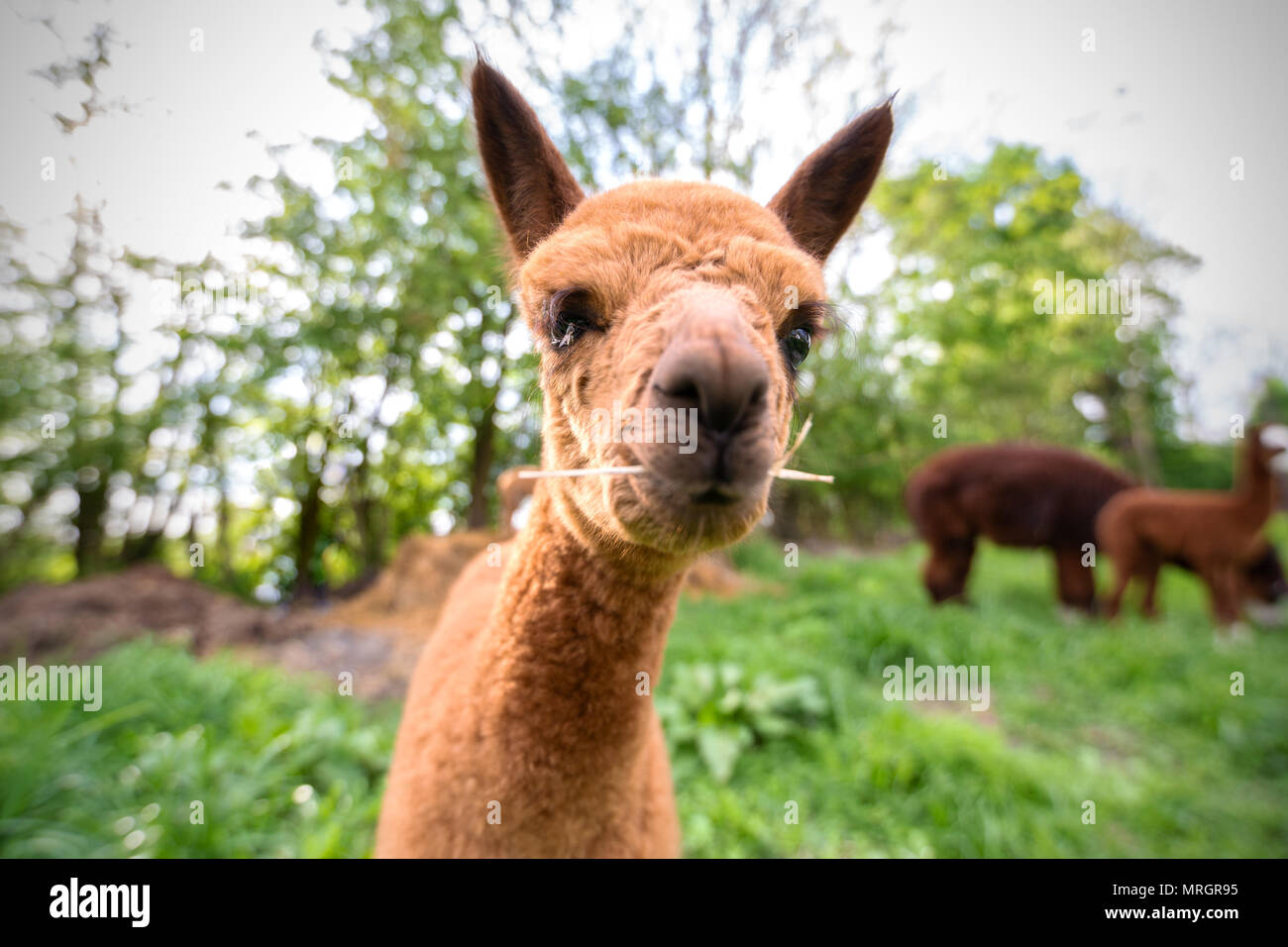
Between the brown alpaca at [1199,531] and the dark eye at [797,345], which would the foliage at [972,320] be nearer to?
the dark eye at [797,345]

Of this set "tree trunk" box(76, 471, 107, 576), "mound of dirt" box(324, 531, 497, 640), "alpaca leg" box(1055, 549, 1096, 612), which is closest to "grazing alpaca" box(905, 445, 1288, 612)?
"alpaca leg" box(1055, 549, 1096, 612)

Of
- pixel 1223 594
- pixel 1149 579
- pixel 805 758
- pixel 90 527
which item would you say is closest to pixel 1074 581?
pixel 1149 579

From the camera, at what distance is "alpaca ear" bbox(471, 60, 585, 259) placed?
1568mm

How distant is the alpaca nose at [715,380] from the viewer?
2.85ft

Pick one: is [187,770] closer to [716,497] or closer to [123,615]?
[123,615]

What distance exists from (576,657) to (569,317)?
96 centimetres

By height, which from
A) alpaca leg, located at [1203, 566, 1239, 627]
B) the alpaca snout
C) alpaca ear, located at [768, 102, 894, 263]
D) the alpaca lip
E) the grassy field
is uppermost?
alpaca ear, located at [768, 102, 894, 263]

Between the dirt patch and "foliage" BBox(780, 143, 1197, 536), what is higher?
"foliage" BBox(780, 143, 1197, 536)

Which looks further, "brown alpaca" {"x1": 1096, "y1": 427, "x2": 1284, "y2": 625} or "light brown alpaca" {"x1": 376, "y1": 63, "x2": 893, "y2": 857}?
"brown alpaca" {"x1": 1096, "y1": 427, "x2": 1284, "y2": 625}

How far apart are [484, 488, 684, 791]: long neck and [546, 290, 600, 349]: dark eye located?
49cm

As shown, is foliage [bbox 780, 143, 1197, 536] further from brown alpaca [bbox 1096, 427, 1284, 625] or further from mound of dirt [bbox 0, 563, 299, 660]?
mound of dirt [bbox 0, 563, 299, 660]

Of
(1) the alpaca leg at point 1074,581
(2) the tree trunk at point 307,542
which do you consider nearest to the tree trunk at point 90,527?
(2) the tree trunk at point 307,542

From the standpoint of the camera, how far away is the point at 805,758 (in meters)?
3.63
